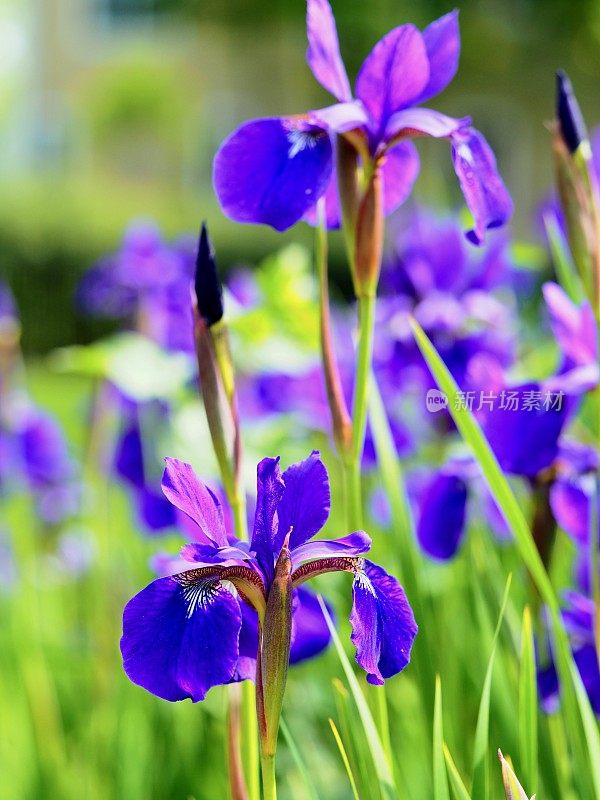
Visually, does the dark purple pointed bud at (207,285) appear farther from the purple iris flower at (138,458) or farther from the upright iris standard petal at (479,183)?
the purple iris flower at (138,458)

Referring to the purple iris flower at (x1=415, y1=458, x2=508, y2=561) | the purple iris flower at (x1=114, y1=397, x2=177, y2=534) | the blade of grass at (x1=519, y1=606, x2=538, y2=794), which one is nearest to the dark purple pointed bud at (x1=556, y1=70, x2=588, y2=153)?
the purple iris flower at (x1=415, y1=458, x2=508, y2=561)

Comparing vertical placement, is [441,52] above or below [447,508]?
above

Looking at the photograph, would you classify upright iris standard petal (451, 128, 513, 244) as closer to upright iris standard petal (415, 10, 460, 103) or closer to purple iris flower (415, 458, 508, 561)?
upright iris standard petal (415, 10, 460, 103)

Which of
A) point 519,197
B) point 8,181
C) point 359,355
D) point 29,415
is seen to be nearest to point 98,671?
point 29,415

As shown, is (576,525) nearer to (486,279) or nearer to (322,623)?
(322,623)

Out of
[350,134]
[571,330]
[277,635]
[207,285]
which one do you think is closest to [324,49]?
[350,134]

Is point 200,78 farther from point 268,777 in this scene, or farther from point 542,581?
point 268,777

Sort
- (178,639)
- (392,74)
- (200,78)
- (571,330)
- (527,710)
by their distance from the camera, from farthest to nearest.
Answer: (200,78), (571,330), (392,74), (527,710), (178,639)
